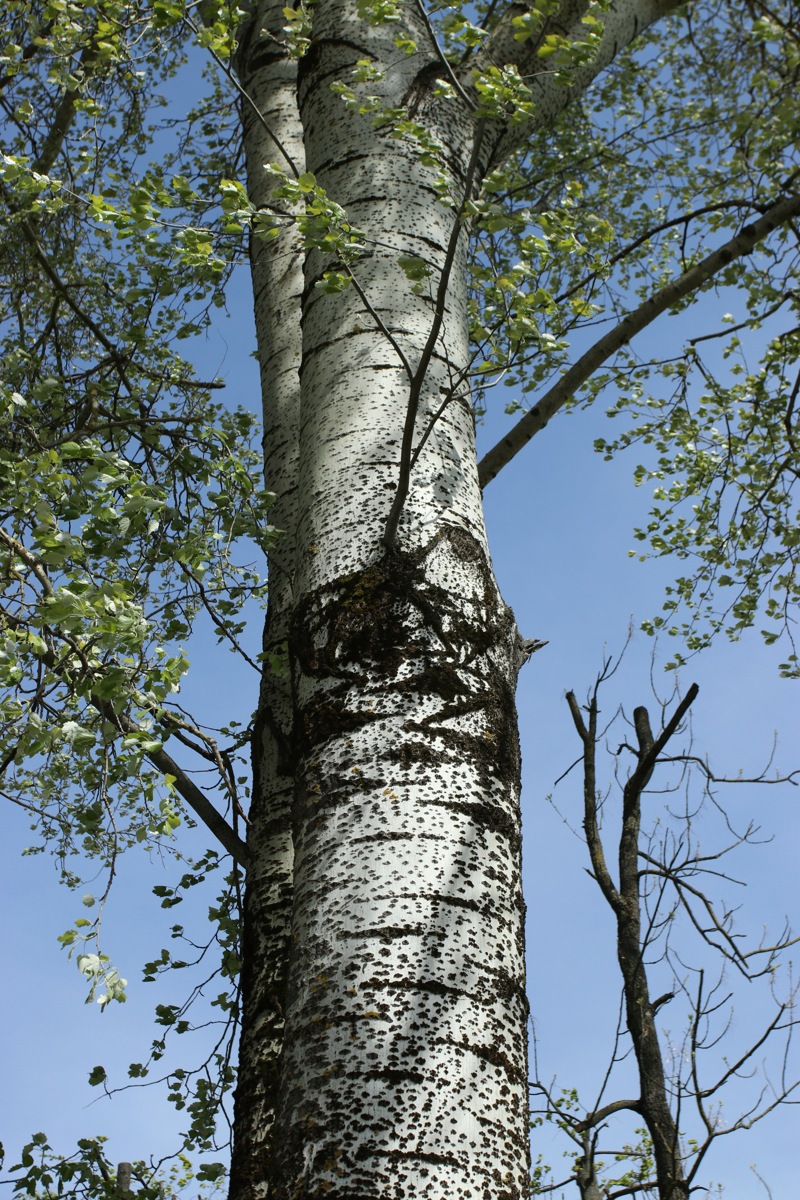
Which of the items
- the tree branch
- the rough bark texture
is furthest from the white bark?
the tree branch

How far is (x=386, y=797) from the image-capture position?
1.51 m

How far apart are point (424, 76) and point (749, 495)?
380 cm

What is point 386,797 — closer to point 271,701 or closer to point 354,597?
point 354,597

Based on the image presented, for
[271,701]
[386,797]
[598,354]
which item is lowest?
[386,797]

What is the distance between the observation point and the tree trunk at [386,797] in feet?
4.18

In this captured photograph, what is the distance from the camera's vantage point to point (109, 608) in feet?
5.85

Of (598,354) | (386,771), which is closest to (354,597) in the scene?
(386,771)

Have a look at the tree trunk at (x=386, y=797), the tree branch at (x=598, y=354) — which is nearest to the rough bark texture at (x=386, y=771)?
the tree trunk at (x=386, y=797)

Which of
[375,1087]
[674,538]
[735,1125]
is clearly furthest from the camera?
[674,538]

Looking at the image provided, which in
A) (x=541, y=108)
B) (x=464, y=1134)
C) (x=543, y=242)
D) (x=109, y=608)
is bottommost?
(x=464, y=1134)

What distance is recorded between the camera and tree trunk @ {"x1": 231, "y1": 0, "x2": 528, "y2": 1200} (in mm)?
1274

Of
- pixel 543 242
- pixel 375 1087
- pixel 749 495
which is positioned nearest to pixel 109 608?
pixel 375 1087

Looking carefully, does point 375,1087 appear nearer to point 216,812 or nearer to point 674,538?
point 216,812

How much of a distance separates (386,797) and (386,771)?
1.8 inches
